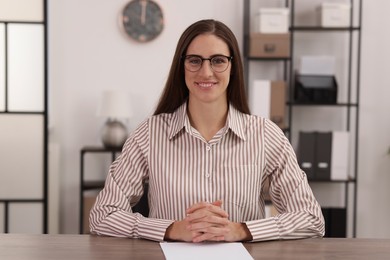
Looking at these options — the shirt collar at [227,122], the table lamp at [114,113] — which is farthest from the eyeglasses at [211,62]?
the table lamp at [114,113]

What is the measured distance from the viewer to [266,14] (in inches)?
173

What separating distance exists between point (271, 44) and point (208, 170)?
8.22 ft

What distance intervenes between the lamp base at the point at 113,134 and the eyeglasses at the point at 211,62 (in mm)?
2448

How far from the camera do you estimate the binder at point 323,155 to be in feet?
14.6

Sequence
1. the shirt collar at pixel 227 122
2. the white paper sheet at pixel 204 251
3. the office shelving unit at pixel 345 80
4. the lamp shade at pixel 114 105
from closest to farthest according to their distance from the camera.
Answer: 1. the white paper sheet at pixel 204 251
2. the shirt collar at pixel 227 122
3. the lamp shade at pixel 114 105
4. the office shelving unit at pixel 345 80

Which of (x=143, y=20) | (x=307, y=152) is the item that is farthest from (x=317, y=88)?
(x=143, y=20)

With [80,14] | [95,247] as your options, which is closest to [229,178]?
[95,247]

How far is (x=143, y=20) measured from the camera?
4.64 meters

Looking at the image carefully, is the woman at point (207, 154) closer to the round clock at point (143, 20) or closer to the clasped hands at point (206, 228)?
the clasped hands at point (206, 228)

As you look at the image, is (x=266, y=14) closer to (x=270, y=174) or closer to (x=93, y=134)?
(x=93, y=134)

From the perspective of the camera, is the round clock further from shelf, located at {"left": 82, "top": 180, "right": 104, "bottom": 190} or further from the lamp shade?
shelf, located at {"left": 82, "top": 180, "right": 104, "bottom": 190}

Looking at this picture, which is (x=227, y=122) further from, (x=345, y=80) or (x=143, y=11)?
(x=345, y=80)

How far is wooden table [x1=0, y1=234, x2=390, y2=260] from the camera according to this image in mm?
1605

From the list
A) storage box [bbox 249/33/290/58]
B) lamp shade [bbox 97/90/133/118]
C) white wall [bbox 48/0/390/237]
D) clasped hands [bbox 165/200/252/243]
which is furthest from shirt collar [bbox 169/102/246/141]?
white wall [bbox 48/0/390/237]
